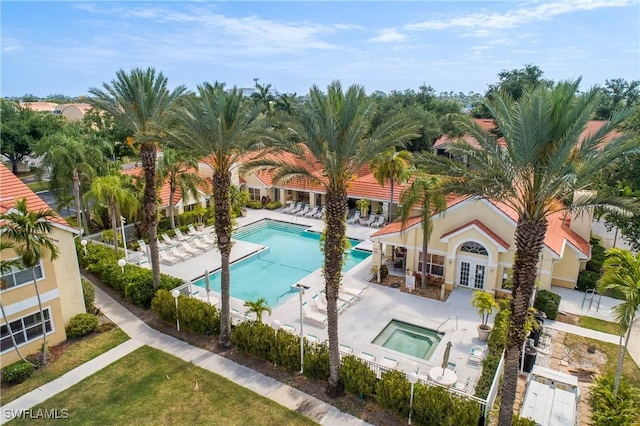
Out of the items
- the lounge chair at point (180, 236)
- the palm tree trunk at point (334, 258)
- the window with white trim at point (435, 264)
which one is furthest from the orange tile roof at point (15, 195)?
the window with white trim at point (435, 264)

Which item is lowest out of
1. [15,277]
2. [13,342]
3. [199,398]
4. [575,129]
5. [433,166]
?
[199,398]

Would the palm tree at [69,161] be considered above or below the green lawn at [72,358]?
above

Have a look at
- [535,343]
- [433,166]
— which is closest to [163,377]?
[433,166]

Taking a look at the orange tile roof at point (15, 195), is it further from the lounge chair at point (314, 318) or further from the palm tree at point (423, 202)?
the palm tree at point (423, 202)

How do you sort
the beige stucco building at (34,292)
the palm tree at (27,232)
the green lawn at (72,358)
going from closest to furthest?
the palm tree at (27,232) → the green lawn at (72,358) → the beige stucco building at (34,292)

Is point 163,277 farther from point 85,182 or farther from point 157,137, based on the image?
point 85,182

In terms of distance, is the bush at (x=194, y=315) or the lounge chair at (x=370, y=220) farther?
the lounge chair at (x=370, y=220)
